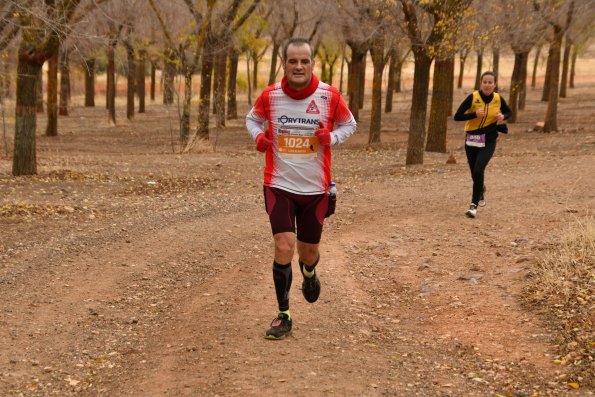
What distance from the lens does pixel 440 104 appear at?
18469 millimetres

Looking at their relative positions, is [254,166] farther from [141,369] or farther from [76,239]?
[141,369]

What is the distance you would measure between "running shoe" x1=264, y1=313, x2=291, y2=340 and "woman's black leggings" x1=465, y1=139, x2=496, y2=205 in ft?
17.4

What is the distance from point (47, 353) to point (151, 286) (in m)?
1.91

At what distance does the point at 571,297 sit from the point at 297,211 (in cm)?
249

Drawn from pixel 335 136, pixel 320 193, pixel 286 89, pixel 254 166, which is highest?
pixel 286 89

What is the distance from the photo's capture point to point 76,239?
8.88 m

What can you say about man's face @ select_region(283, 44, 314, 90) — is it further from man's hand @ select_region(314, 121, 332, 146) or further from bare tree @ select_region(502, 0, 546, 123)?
bare tree @ select_region(502, 0, 546, 123)

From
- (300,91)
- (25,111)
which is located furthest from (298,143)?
(25,111)

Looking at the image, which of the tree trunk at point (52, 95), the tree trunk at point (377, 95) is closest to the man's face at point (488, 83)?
the tree trunk at point (377, 95)

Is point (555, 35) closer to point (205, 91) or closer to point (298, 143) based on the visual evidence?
point (205, 91)

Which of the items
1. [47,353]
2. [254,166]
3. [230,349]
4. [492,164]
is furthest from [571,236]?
[254,166]

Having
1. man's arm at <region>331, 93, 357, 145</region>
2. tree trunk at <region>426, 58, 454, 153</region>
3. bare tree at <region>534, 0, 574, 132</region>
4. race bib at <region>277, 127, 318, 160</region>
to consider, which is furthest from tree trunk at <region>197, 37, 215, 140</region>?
race bib at <region>277, 127, 318, 160</region>

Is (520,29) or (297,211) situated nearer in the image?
(297,211)

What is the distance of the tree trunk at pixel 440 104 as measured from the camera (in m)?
18.2
